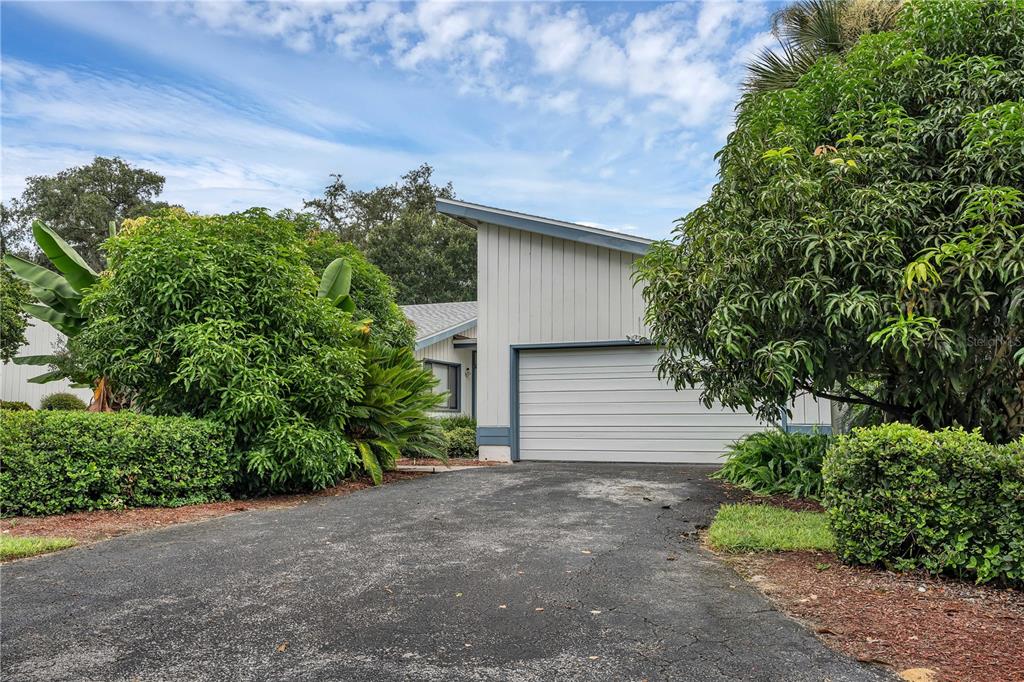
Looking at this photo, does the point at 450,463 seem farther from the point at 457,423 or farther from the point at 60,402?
the point at 60,402

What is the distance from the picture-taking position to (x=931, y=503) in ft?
14.3

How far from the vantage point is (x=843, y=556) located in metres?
4.72

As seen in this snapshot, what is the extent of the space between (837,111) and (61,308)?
34.8 ft

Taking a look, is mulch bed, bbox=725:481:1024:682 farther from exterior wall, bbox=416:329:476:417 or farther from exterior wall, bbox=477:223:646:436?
exterior wall, bbox=416:329:476:417

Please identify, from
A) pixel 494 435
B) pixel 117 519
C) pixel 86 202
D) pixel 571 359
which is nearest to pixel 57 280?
pixel 117 519

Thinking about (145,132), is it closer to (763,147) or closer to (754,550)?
(763,147)

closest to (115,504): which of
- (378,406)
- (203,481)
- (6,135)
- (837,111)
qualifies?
(203,481)

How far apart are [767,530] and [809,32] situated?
28.0ft

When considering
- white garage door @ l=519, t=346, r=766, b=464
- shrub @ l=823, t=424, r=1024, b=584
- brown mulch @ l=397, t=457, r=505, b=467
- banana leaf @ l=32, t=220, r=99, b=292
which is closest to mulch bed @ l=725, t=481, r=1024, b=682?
shrub @ l=823, t=424, r=1024, b=584

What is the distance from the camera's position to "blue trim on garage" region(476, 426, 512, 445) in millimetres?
12606

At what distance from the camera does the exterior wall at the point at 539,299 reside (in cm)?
1212

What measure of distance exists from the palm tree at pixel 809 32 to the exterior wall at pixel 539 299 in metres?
3.73

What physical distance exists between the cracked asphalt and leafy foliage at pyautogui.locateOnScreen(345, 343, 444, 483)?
278 cm

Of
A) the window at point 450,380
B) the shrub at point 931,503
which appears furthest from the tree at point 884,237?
the window at point 450,380
